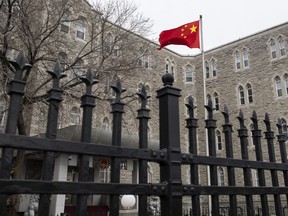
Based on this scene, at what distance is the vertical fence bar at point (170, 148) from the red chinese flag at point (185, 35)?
11342mm

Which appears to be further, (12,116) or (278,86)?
(278,86)

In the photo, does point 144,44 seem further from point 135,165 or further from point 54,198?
point 54,198

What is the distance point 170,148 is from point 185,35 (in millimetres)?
13634

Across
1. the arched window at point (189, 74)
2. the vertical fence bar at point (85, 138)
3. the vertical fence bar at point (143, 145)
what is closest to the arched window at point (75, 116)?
the vertical fence bar at point (143, 145)

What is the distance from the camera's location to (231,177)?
3020 millimetres

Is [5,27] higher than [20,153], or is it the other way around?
[5,27]

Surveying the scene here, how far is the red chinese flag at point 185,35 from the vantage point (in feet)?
46.1

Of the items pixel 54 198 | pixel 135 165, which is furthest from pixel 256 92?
pixel 54 198

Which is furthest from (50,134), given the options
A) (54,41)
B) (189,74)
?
(189,74)

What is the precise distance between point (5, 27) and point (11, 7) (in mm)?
938

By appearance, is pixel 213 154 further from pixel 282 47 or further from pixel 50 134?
pixel 282 47

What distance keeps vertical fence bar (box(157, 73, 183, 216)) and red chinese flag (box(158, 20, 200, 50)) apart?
1134 centimetres

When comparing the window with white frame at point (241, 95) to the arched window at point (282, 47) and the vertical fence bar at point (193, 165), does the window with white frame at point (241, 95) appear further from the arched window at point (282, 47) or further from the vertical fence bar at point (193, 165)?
the vertical fence bar at point (193, 165)

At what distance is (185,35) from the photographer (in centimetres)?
1545
